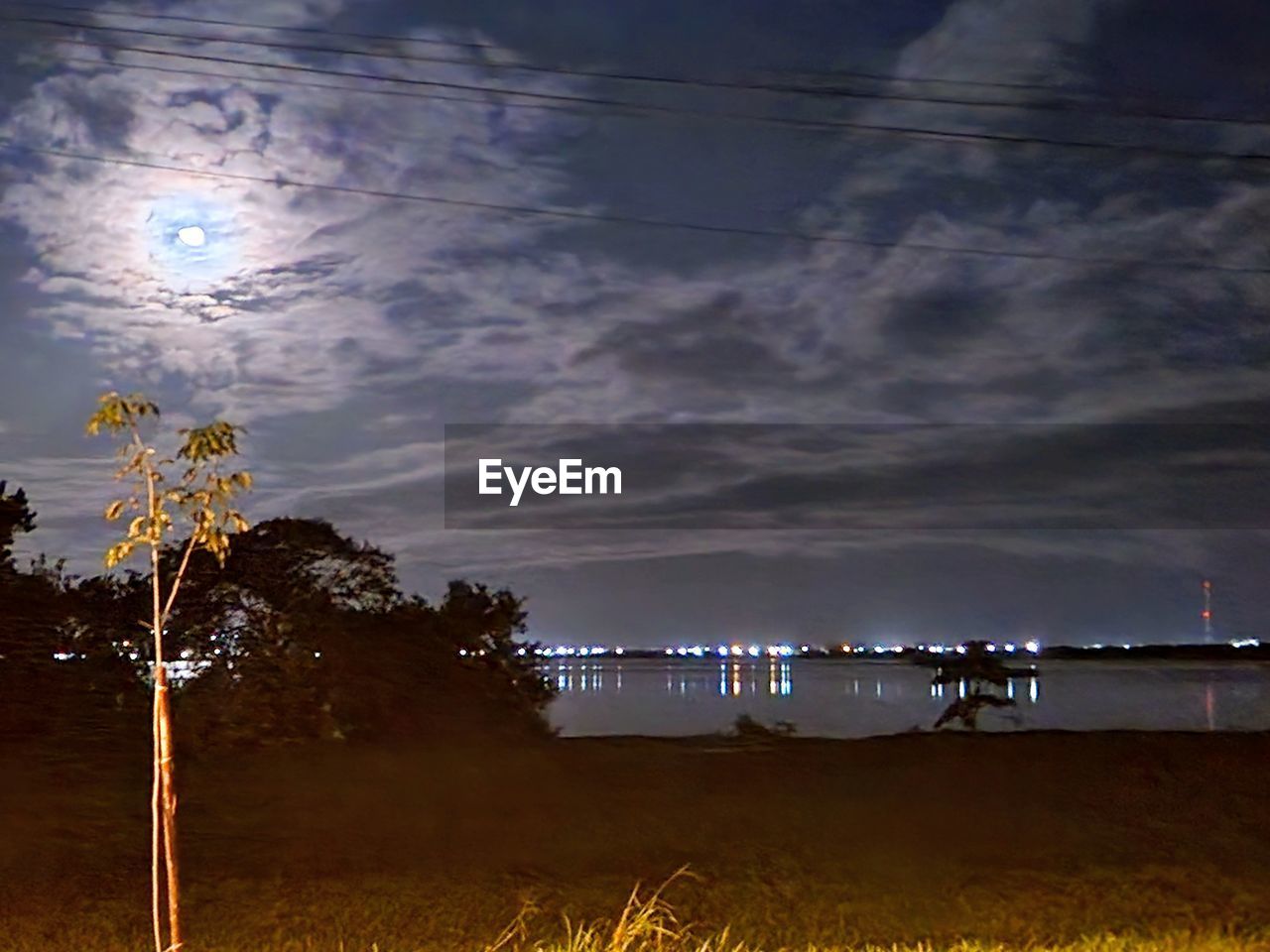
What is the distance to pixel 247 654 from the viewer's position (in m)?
18.8

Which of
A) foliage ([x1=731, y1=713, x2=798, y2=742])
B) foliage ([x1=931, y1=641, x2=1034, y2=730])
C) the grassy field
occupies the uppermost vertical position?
foliage ([x1=931, y1=641, x2=1034, y2=730])

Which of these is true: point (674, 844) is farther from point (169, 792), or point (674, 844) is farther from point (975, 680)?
point (975, 680)

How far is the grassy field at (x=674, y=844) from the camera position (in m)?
10.8

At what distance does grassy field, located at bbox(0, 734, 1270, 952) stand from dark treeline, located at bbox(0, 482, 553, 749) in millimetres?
774

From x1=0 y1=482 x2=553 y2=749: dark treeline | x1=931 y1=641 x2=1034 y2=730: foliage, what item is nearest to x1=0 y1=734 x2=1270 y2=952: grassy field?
x1=0 y1=482 x2=553 y2=749: dark treeline


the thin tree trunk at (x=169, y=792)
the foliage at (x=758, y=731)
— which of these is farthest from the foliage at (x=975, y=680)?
the thin tree trunk at (x=169, y=792)

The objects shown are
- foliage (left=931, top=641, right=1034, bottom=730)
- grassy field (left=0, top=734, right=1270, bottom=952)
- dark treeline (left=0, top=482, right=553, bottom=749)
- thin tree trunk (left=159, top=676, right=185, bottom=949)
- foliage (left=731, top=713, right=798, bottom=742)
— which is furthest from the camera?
foliage (left=931, top=641, right=1034, bottom=730)

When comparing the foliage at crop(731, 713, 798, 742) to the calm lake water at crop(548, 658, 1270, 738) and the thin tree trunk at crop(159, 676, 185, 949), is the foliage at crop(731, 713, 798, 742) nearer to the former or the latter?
the calm lake water at crop(548, 658, 1270, 738)

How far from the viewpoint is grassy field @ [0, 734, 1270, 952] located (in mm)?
10773

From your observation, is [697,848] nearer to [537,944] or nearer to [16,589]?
[537,944]

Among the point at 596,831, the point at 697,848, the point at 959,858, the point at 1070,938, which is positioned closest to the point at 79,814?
the point at 596,831

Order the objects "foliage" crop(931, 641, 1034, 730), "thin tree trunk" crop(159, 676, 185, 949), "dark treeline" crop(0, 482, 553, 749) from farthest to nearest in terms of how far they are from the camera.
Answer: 1. "foliage" crop(931, 641, 1034, 730)
2. "dark treeline" crop(0, 482, 553, 749)
3. "thin tree trunk" crop(159, 676, 185, 949)

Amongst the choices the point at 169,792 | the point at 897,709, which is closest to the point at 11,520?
the point at 169,792

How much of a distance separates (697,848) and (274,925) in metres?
4.11
